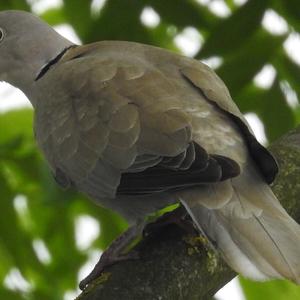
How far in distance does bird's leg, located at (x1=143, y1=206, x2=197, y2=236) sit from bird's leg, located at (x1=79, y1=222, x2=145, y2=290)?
3.3 inches

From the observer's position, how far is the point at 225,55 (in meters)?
4.27

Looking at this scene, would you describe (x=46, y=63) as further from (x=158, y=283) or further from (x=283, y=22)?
(x=158, y=283)

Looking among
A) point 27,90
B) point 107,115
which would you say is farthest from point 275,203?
point 27,90

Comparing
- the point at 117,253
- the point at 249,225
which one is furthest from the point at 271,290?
the point at 249,225

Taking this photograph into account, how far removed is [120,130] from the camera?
3961 millimetres

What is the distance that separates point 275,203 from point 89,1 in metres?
1.15

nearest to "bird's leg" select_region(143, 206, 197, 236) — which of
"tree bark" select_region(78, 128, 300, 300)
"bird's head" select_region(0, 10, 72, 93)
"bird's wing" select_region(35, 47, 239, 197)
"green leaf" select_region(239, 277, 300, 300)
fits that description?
"tree bark" select_region(78, 128, 300, 300)

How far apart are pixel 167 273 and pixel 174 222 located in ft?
1.46

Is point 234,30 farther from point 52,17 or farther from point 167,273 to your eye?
point 52,17

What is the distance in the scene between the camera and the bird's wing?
3.71 meters

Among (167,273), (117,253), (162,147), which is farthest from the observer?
(117,253)

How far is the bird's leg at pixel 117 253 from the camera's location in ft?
12.5

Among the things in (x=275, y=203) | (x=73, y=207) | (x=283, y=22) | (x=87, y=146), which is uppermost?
(x=283, y=22)

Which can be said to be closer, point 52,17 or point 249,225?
point 249,225
